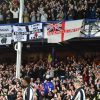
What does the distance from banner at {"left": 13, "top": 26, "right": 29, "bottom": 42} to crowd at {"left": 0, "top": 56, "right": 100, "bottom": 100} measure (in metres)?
1.47

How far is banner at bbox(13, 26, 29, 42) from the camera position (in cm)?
2317

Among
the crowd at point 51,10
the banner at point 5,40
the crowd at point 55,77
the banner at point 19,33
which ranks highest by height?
the crowd at point 51,10

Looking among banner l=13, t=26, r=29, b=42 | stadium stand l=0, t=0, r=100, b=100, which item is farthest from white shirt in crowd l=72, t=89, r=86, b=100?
banner l=13, t=26, r=29, b=42

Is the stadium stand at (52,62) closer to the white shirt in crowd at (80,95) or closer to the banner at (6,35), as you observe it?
the banner at (6,35)

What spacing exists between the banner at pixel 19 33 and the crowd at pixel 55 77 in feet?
4.83

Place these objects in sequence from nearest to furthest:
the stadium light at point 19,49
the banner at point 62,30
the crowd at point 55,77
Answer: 1. the crowd at point 55,77
2. the banner at point 62,30
3. the stadium light at point 19,49

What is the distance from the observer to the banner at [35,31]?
74.6 feet

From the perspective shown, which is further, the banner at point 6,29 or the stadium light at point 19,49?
the banner at point 6,29

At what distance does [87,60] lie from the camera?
2267 centimetres

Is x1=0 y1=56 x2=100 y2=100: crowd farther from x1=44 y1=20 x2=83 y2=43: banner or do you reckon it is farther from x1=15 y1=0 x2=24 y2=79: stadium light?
x1=44 y1=20 x2=83 y2=43: banner

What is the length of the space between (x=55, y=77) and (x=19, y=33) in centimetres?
382

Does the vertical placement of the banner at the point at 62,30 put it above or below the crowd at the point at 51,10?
below

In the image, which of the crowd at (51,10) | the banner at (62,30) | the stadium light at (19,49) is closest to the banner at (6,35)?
the stadium light at (19,49)

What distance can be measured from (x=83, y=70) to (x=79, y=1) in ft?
13.1
